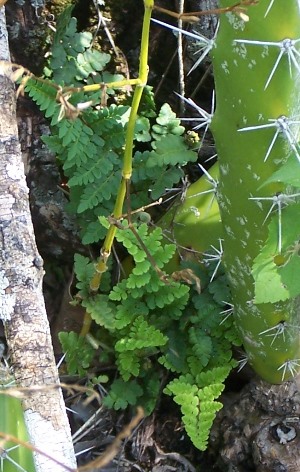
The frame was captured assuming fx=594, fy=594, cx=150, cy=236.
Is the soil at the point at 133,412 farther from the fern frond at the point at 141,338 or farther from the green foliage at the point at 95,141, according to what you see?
the fern frond at the point at 141,338

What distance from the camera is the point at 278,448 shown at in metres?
1.78

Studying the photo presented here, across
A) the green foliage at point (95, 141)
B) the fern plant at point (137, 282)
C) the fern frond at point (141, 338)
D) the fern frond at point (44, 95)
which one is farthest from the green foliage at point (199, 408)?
the fern frond at point (44, 95)

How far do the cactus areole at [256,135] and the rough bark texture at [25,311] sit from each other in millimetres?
521

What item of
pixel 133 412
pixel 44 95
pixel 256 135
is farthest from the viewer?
pixel 133 412

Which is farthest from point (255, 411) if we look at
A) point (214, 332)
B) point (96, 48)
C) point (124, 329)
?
point (96, 48)

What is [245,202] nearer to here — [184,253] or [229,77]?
[229,77]

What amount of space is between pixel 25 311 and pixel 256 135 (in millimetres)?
699

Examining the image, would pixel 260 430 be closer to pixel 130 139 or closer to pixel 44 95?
pixel 130 139

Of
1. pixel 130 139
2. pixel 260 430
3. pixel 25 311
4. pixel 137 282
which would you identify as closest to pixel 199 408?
pixel 260 430

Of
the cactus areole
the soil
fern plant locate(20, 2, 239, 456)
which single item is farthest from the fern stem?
the soil

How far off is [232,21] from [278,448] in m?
1.23

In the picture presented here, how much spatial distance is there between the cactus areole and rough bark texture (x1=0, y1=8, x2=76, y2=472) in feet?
1.71

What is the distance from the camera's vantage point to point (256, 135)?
4.37 feet

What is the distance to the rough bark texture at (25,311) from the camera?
1.36 m
